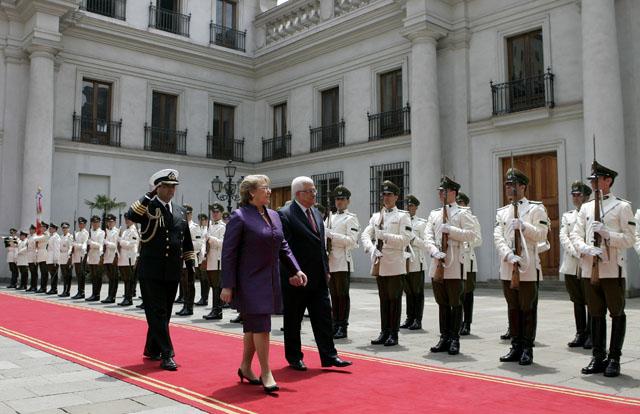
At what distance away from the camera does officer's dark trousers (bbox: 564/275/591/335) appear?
7559mm

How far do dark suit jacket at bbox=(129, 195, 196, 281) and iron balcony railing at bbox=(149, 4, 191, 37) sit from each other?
18.8 metres

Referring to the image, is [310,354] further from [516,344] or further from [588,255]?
[588,255]

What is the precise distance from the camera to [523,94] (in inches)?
645

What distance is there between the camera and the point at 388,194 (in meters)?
7.42

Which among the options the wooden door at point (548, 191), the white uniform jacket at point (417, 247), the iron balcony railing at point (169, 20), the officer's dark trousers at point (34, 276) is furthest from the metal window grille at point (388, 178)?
the officer's dark trousers at point (34, 276)

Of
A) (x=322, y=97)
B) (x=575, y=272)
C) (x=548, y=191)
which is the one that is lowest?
(x=575, y=272)

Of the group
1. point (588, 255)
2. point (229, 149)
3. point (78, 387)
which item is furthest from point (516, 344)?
point (229, 149)

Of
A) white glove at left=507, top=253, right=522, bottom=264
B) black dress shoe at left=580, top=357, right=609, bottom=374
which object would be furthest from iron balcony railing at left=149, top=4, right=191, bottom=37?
black dress shoe at left=580, top=357, right=609, bottom=374

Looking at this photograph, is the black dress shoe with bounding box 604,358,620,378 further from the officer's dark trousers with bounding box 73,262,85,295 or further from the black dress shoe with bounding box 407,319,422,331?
the officer's dark trousers with bounding box 73,262,85,295

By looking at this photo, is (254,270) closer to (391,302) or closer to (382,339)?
(391,302)

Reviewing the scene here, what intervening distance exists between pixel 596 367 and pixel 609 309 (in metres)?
0.58

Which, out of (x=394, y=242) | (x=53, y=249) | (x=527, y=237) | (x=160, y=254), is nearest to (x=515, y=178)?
(x=527, y=237)

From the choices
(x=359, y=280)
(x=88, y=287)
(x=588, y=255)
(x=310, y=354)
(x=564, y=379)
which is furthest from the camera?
(x=359, y=280)

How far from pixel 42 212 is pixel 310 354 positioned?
15.0m
